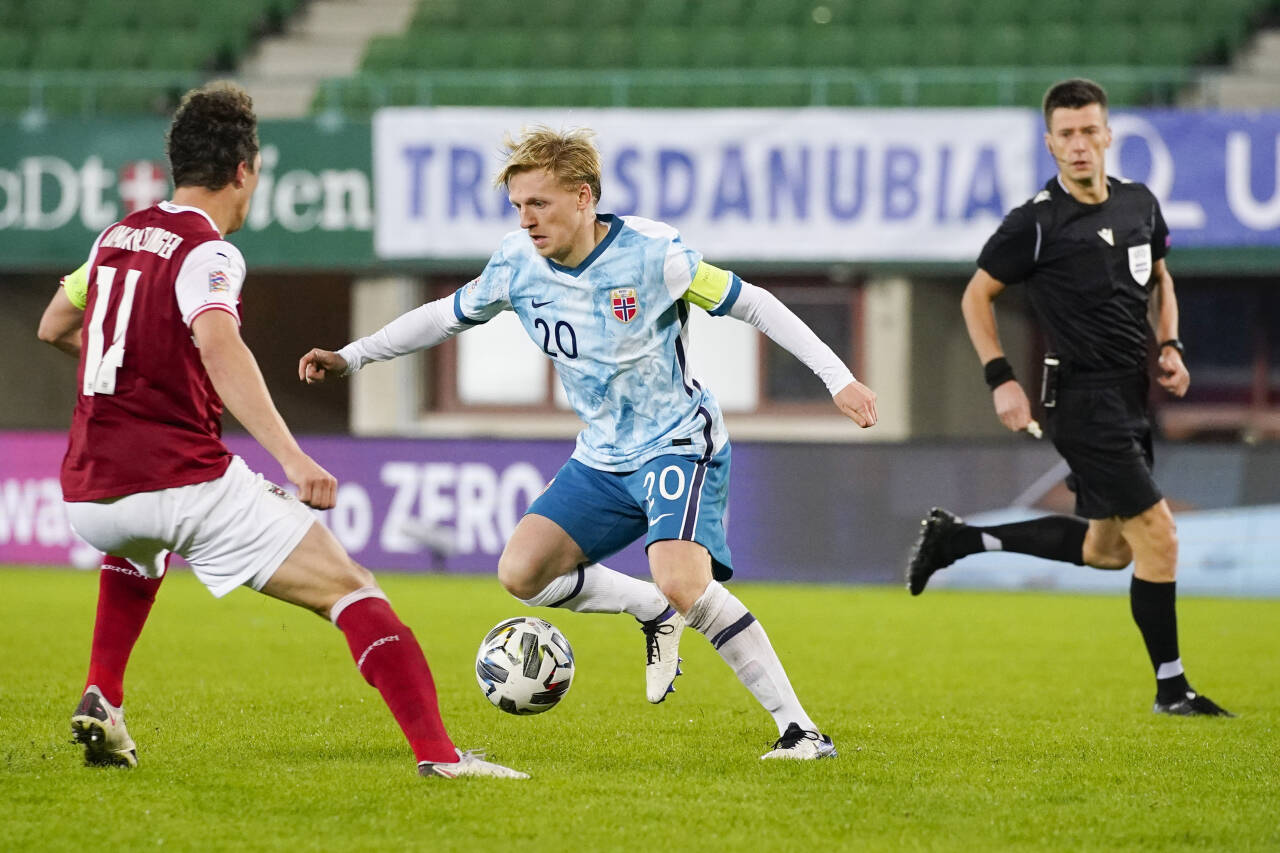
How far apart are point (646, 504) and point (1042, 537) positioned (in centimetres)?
255

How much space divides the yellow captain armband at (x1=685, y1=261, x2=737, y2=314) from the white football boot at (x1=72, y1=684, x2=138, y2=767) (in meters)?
2.09

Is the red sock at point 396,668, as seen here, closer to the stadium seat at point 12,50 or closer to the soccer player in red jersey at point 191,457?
the soccer player in red jersey at point 191,457

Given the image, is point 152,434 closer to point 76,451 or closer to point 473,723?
point 76,451

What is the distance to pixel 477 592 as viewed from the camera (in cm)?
1180

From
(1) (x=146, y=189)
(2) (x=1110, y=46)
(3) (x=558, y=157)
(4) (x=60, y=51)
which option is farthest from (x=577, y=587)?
(4) (x=60, y=51)

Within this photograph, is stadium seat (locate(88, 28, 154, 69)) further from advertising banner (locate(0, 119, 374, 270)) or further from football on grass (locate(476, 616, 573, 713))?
football on grass (locate(476, 616, 573, 713))

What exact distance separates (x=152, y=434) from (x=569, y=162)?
1.45 meters

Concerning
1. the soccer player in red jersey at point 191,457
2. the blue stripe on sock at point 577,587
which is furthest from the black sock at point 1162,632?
the soccer player in red jersey at point 191,457

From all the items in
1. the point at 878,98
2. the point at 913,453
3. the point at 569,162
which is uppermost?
the point at 878,98

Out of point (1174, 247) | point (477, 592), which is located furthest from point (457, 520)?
point (1174, 247)

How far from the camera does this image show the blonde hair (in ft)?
17.1

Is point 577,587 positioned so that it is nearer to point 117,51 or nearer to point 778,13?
point 778,13

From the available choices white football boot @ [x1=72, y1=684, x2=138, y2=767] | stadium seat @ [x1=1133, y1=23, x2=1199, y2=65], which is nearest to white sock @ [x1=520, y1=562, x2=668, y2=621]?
white football boot @ [x1=72, y1=684, x2=138, y2=767]

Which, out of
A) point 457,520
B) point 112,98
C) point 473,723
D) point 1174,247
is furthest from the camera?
point 112,98
